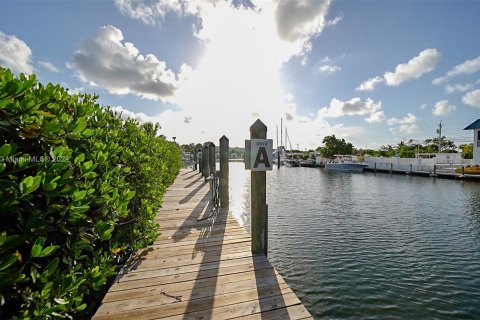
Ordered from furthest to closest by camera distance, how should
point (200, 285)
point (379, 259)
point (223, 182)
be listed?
point (223, 182) → point (379, 259) → point (200, 285)

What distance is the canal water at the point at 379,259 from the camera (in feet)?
15.7

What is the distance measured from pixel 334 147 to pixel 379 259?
2396 inches

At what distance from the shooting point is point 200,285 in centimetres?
278

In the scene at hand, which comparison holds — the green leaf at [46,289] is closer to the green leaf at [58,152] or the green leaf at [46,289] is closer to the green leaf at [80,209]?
the green leaf at [80,209]

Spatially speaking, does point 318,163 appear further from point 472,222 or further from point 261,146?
point 261,146

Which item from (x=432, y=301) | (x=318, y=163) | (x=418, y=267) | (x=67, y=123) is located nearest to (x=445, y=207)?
(x=418, y=267)

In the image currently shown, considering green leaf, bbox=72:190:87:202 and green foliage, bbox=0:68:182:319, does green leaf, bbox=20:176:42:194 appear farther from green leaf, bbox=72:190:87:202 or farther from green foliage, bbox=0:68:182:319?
green leaf, bbox=72:190:87:202

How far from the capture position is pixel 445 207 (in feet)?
43.3

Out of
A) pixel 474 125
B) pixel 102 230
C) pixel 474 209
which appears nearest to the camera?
pixel 102 230

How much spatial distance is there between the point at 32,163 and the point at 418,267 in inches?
331

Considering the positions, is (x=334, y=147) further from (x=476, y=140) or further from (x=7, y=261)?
(x=7, y=261)

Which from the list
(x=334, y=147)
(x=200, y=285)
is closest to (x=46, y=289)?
(x=200, y=285)

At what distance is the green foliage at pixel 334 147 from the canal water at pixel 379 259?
171ft

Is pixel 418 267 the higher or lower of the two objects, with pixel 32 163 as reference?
lower
